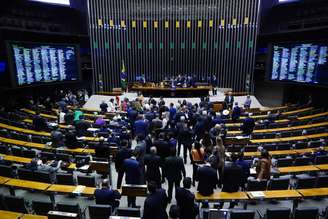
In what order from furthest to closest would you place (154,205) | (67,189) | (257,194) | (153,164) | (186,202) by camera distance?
(153,164)
(67,189)
(257,194)
(186,202)
(154,205)

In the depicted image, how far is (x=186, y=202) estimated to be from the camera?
4574 mm

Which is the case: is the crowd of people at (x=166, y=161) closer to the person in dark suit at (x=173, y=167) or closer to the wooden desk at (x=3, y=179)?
the person in dark suit at (x=173, y=167)

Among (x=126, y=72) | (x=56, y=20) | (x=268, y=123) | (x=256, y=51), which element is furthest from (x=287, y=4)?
(x=56, y=20)

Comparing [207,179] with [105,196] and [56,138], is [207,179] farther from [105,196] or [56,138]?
[56,138]

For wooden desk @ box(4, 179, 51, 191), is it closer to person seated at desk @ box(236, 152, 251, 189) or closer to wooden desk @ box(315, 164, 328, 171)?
person seated at desk @ box(236, 152, 251, 189)

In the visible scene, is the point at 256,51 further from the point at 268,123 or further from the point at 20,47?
the point at 20,47

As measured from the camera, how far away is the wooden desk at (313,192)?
17.9 ft

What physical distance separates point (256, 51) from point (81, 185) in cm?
1862

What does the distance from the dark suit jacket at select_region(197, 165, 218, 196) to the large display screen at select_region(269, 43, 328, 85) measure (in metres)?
11.0

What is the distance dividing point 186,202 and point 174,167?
47.9 inches

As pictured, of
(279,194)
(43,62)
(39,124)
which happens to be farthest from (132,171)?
(43,62)

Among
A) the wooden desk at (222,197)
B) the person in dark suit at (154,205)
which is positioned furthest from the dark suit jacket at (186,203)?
the wooden desk at (222,197)

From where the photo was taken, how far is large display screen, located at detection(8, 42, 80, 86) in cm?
1377

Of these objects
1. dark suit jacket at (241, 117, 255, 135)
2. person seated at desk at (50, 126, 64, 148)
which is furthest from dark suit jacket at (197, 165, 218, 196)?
person seated at desk at (50, 126, 64, 148)
